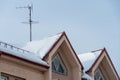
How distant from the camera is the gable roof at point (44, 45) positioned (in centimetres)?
3692

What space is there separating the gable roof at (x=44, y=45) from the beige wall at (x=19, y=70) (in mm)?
1251

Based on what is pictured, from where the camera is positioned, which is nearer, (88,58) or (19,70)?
(19,70)

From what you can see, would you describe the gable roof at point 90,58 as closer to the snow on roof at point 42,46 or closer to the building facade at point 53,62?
the building facade at point 53,62

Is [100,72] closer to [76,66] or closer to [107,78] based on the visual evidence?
[107,78]

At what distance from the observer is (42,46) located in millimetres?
37906

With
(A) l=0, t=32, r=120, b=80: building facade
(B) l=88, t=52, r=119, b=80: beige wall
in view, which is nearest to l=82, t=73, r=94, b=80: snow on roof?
(A) l=0, t=32, r=120, b=80: building facade

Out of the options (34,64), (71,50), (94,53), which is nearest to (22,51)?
(34,64)

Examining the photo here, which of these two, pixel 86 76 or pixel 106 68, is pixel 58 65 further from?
pixel 106 68

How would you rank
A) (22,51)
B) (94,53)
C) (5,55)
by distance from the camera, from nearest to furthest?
(5,55), (22,51), (94,53)

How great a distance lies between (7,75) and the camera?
1348 inches

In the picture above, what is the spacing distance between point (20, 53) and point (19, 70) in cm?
121

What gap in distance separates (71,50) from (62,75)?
183cm

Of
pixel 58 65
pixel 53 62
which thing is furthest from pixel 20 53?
pixel 58 65

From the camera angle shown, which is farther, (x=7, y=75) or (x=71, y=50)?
(x=71, y=50)
